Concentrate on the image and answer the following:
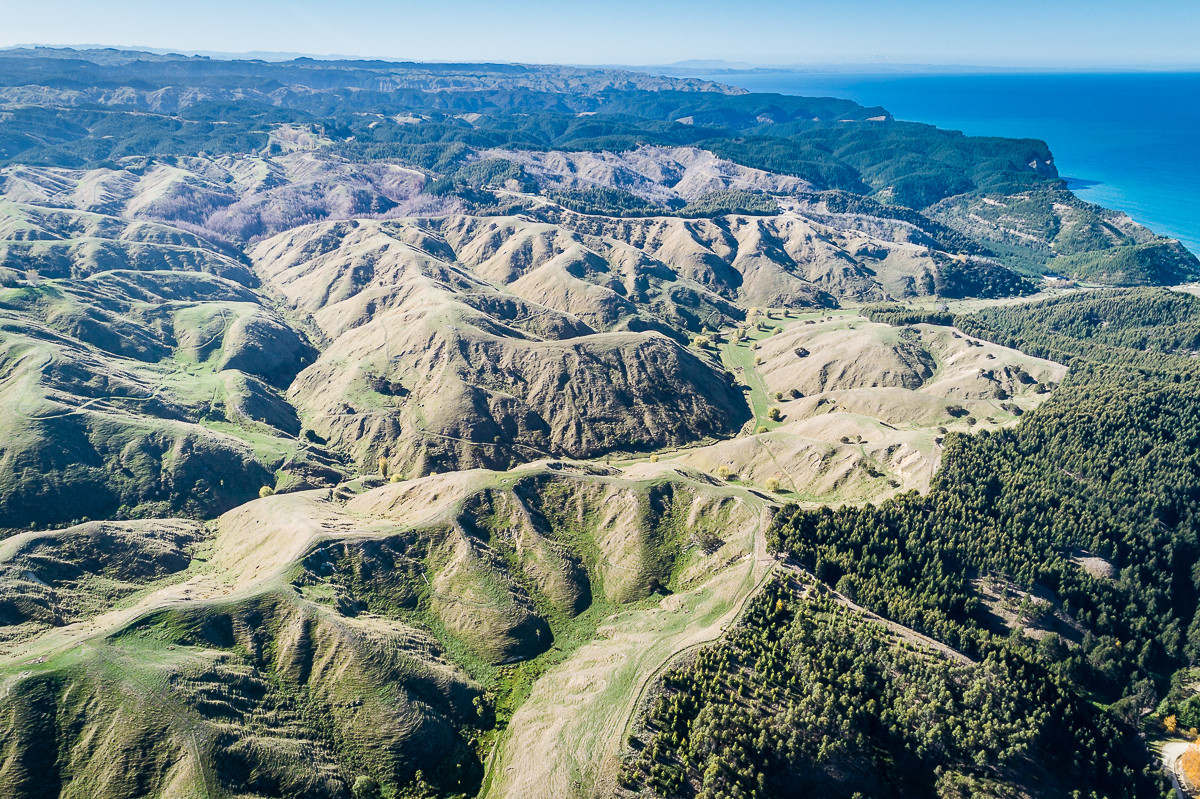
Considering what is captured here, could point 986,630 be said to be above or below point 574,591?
below

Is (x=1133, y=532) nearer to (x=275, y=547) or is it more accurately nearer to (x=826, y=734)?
(x=826, y=734)

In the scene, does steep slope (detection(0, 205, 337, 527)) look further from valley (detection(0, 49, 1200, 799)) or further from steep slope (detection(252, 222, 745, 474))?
steep slope (detection(252, 222, 745, 474))

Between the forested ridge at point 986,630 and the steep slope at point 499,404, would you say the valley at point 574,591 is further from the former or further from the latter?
the steep slope at point 499,404

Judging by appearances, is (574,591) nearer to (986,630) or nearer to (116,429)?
(986,630)

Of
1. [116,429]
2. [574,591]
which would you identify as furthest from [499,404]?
[116,429]

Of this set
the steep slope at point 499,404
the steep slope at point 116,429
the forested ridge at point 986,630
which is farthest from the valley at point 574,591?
the steep slope at point 499,404

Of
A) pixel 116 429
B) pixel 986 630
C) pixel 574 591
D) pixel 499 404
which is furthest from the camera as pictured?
pixel 499 404

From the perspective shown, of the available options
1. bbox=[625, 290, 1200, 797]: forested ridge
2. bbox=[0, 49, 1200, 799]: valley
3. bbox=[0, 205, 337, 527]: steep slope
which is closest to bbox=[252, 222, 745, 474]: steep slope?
bbox=[0, 49, 1200, 799]: valley

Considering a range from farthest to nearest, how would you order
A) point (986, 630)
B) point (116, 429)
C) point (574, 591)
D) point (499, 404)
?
point (499, 404) → point (116, 429) → point (574, 591) → point (986, 630)
